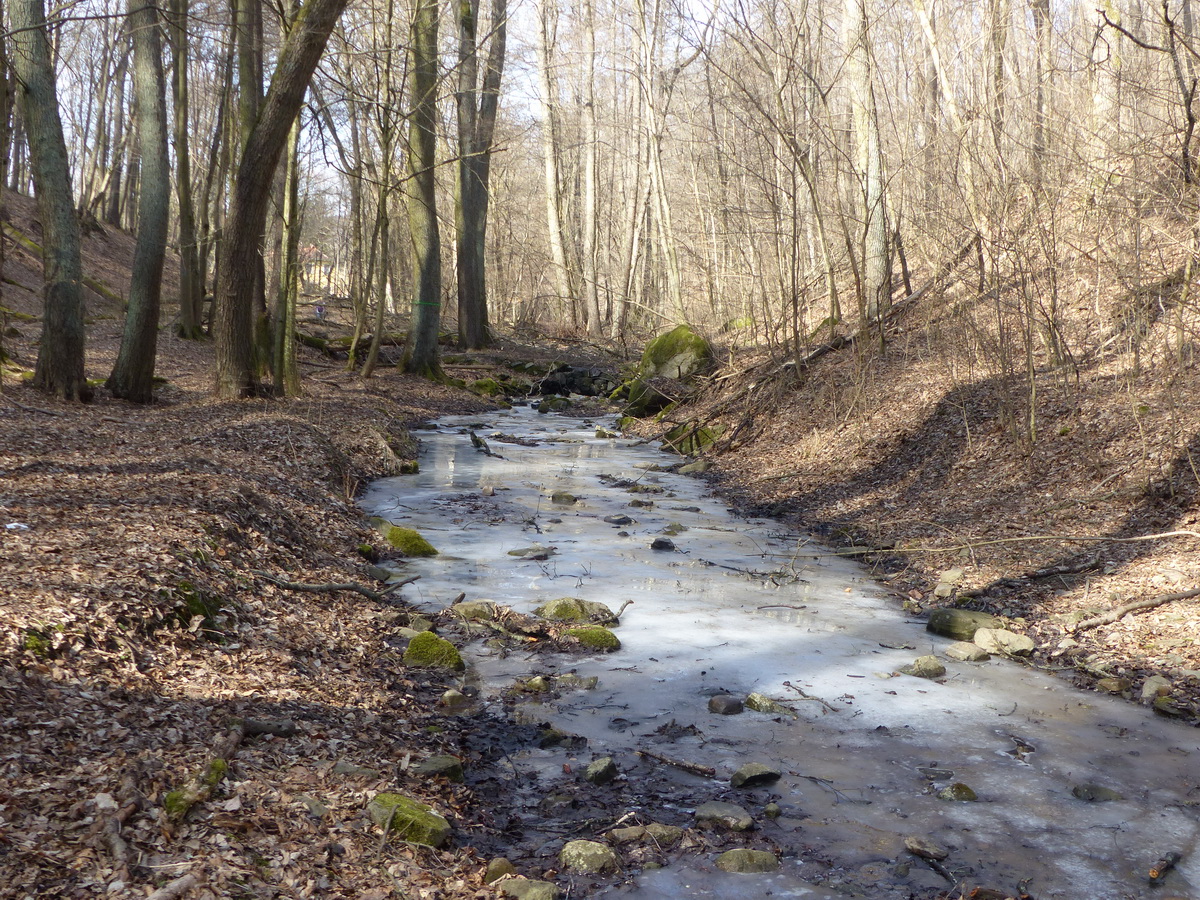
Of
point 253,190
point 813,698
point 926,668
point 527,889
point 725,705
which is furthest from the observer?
point 253,190

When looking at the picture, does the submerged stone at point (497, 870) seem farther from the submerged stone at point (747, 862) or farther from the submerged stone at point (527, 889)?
the submerged stone at point (747, 862)

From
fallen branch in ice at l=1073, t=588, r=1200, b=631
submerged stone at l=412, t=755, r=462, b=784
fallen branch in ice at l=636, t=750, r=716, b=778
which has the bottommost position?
fallen branch in ice at l=636, t=750, r=716, b=778

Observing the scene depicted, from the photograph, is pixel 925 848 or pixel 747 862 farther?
pixel 925 848

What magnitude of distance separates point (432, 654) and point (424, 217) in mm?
14100

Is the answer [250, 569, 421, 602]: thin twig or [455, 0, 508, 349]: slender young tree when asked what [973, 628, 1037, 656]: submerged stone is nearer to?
[250, 569, 421, 602]: thin twig

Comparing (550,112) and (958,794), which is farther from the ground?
(550,112)

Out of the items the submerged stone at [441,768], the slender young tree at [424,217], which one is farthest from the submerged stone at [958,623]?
the slender young tree at [424,217]

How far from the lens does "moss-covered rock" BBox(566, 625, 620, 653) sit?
620cm

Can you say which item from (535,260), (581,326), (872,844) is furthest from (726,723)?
(535,260)

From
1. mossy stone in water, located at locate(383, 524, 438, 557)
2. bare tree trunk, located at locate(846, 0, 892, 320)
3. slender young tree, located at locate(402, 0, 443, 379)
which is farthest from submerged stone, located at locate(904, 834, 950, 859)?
slender young tree, located at locate(402, 0, 443, 379)

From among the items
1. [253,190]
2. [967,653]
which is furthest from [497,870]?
[253,190]

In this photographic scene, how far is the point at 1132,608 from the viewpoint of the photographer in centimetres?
611

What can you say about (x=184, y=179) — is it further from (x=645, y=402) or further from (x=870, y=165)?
(x=870, y=165)

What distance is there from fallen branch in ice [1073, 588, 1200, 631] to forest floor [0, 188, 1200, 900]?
52mm
